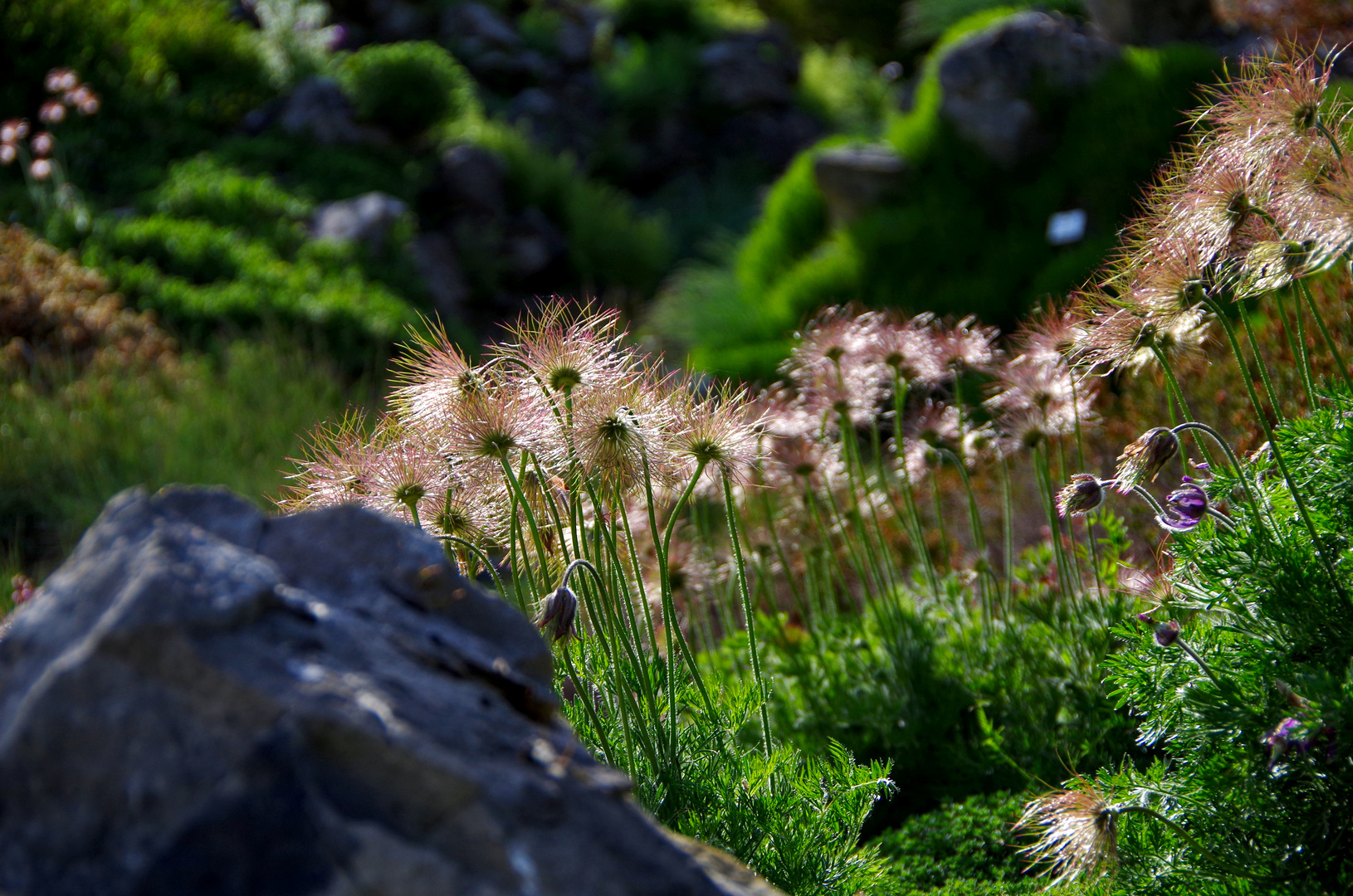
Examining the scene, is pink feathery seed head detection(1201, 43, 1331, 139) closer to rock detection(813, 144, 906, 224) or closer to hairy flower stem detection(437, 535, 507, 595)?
hairy flower stem detection(437, 535, 507, 595)

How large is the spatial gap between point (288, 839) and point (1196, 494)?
185 cm

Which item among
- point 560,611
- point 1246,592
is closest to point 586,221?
point 560,611

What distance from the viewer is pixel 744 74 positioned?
19438 mm

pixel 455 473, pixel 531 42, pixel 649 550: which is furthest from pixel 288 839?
pixel 531 42

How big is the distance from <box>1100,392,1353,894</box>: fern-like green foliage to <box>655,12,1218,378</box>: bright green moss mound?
5.38 m

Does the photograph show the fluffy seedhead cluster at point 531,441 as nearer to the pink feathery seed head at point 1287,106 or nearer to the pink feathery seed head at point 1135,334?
the pink feathery seed head at point 1135,334

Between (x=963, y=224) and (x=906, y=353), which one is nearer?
(x=906, y=353)

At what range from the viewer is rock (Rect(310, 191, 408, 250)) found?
11591 millimetres

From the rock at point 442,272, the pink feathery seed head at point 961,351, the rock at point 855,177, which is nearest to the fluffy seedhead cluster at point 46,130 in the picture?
the rock at point 442,272

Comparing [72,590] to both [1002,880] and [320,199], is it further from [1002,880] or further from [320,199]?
[320,199]

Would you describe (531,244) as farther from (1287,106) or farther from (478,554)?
(1287,106)

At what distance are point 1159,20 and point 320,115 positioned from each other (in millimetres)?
10888

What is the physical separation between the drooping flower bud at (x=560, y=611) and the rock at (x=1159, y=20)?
10.1 metres

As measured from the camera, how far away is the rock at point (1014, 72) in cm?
877
